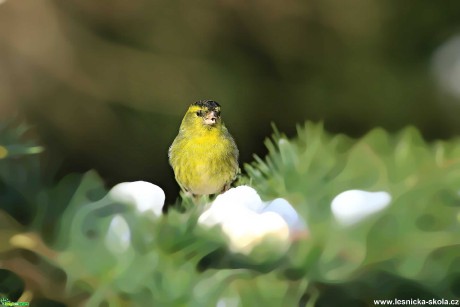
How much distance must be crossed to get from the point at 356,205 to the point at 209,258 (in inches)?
2.0

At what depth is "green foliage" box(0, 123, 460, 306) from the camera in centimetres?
21

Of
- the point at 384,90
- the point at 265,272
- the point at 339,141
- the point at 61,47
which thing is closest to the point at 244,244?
the point at 265,272

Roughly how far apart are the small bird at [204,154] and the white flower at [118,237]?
34cm

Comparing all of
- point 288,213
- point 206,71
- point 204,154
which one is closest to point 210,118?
point 204,154

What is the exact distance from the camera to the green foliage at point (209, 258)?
0.21 metres

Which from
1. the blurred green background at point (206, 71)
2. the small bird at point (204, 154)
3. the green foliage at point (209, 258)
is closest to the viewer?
the green foliage at point (209, 258)

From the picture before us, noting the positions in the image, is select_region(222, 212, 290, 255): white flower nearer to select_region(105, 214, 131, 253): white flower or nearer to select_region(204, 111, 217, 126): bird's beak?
select_region(105, 214, 131, 253): white flower

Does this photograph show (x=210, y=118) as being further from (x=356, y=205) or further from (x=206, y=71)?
(x=356, y=205)

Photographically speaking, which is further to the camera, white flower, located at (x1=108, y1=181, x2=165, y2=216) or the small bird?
the small bird

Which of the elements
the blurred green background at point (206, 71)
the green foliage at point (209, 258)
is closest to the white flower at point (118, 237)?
the green foliage at point (209, 258)

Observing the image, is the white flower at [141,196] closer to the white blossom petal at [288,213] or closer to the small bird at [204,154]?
the white blossom petal at [288,213]

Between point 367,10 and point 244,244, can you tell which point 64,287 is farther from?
point 367,10

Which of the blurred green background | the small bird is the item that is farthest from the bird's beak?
the blurred green background

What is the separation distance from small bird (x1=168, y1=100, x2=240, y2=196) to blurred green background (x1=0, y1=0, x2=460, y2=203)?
0.22 meters
